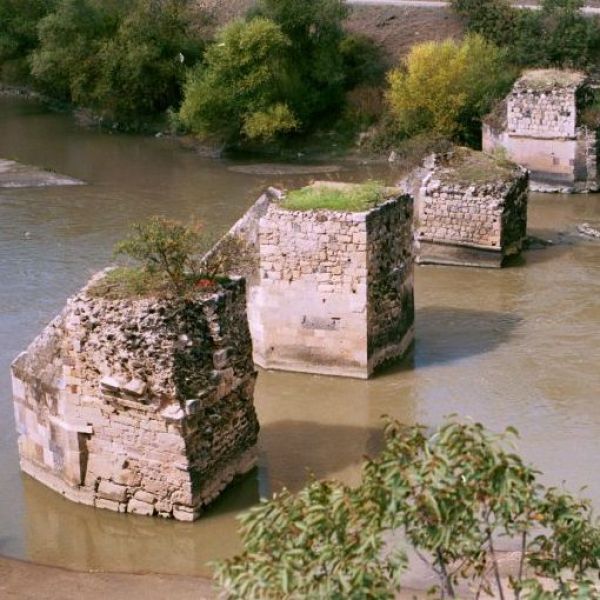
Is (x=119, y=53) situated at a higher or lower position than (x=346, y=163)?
A: higher

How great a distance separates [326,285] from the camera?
1479 cm

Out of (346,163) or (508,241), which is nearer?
(508,241)

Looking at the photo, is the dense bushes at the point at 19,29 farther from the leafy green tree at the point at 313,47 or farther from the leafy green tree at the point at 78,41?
the leafy green tree at the point at 313,47

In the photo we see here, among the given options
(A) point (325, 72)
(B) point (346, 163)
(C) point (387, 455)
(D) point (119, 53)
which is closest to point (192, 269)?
(C) point (387, 455)

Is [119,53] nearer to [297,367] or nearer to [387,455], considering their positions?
[297,367]

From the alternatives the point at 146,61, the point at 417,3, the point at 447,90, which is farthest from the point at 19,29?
the point at 447,90

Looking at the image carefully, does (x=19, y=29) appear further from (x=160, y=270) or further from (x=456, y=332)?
(x=160, y=270)

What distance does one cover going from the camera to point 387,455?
5.99 metres

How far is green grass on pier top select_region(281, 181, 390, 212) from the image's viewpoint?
1475 centimetres

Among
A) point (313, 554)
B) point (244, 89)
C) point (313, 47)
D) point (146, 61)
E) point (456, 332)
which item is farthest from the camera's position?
point (146, 61)

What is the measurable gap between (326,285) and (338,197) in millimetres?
1156

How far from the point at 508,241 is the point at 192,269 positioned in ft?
31.3

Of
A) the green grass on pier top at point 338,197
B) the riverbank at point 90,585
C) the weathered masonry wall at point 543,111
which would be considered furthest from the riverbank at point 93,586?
the weathered masonry wall at point 543,111

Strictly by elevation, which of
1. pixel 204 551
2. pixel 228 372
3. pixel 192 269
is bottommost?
pixel 204 551
